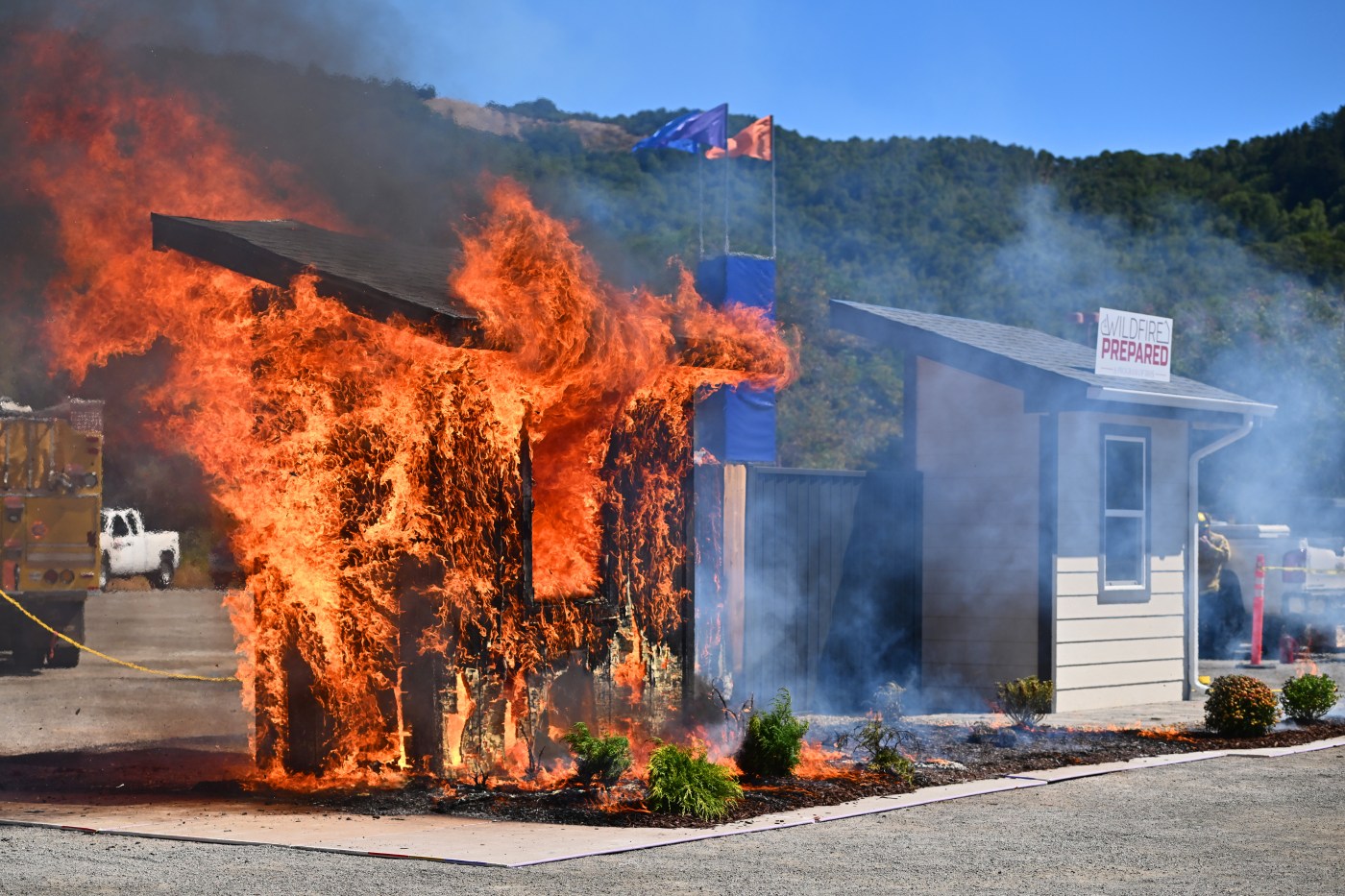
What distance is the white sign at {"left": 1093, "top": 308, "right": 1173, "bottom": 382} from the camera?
14.1m

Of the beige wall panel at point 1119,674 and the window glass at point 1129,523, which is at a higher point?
the window glass at point 1129,523

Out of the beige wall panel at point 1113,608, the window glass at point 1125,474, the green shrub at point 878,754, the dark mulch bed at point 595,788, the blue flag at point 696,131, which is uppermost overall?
the blue flag at point 696,131

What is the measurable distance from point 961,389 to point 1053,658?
2.74m

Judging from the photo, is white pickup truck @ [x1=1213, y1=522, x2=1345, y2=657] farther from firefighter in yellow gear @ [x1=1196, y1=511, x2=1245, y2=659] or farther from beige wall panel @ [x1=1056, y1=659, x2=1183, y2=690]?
beige wall panel @ [x1=1056, y1=659, x2=1183, y2=690]

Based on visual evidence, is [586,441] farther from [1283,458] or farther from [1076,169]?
[1076,169]

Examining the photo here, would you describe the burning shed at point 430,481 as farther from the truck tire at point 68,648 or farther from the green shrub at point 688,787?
the truck tire at point 68,648

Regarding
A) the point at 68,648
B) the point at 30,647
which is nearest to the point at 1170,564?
the point at 68,648

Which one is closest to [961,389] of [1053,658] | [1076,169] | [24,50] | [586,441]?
[1053,658]

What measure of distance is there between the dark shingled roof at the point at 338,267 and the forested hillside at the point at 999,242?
9.56m

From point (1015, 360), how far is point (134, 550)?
76.7 ft

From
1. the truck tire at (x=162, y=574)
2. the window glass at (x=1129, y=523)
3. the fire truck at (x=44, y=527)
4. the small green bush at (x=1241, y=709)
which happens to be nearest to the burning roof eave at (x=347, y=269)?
the small green bush at (x=1241, y=709)

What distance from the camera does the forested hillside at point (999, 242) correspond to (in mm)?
34469

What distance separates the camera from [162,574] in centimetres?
3278

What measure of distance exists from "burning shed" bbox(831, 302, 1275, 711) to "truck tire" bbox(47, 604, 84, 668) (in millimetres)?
9504
